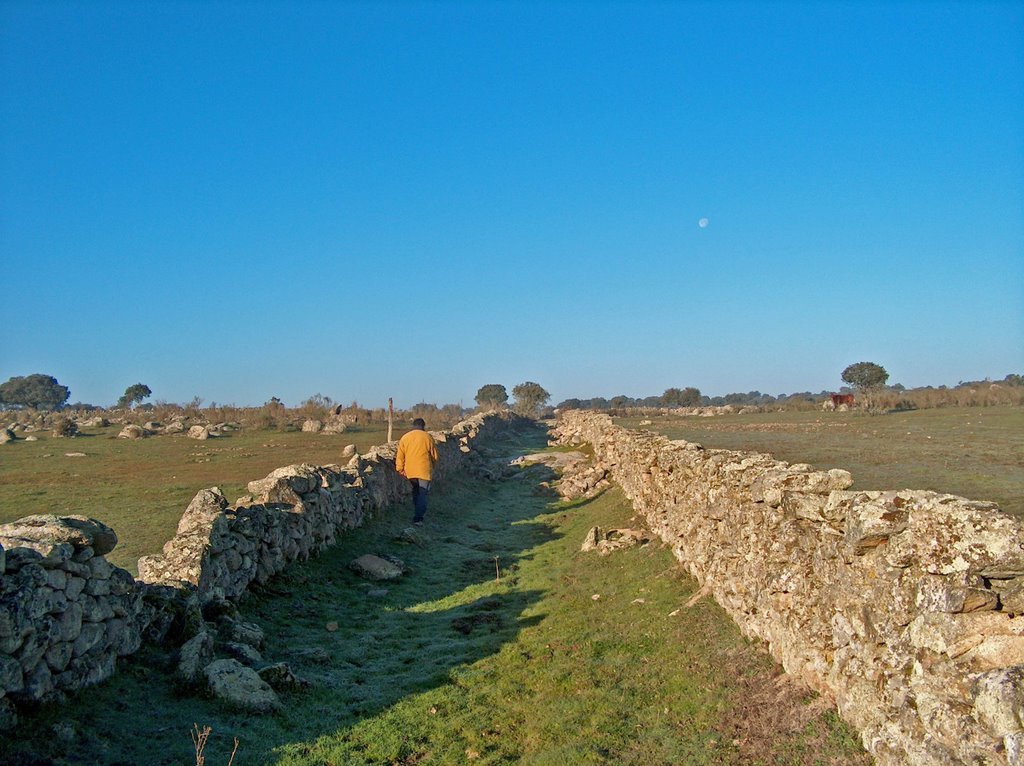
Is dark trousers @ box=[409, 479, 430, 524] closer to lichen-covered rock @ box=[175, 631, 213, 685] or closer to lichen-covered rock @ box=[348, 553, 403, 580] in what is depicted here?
lichen-covered rock @ box=[348, 553, 403, 580]

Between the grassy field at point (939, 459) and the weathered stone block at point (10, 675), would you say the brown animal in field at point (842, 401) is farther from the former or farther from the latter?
the weathered stone block at point (10, 675)

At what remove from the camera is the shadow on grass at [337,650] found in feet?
20.0

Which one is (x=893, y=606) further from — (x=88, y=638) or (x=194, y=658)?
(x=88, y=638)

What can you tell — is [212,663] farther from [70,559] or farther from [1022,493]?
[1022,493]

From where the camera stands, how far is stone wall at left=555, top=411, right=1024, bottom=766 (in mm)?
4441

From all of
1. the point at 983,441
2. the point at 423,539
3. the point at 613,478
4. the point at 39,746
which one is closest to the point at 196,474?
the point at 423,539

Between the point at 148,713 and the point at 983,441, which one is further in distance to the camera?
the point at 983,441

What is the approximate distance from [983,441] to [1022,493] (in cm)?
1101

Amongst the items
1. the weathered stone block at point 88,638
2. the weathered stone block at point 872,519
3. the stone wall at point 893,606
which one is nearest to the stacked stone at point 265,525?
the weathered stone block at point 88,638

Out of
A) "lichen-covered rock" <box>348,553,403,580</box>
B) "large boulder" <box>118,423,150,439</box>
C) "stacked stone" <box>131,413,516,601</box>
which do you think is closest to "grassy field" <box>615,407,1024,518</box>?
"lichen-covered rock" <box>348,553,403,580</box>

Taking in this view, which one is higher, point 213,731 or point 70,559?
point 70,559

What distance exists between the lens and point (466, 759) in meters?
6.70

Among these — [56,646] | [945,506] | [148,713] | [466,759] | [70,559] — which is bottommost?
[466,759]

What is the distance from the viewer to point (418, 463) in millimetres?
18219
